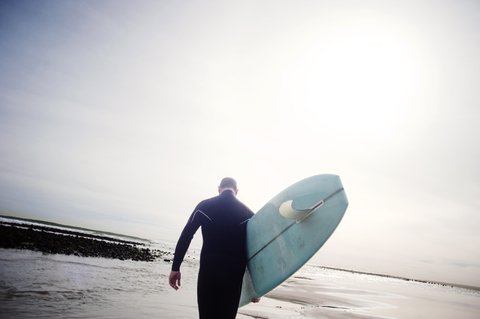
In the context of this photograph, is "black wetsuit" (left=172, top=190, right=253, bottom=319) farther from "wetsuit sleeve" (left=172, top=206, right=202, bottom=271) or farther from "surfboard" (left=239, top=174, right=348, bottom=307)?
"surfboard" (left=239, top=174, right=348, bottom=307)

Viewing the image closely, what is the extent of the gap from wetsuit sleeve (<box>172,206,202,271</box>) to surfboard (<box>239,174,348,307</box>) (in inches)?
28.5

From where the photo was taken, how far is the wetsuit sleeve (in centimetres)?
246

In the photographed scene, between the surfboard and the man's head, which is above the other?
the man's head

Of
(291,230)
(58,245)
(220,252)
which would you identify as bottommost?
(58,245)

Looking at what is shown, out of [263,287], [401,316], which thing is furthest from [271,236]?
[401,316]

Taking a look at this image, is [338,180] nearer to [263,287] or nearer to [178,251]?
[263,287]

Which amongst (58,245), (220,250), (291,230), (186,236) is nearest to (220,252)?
(220,250)

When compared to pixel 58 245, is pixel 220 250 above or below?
above

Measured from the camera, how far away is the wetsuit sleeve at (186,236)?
2.46 metres

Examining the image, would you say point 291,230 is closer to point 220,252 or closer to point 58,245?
point 220,252

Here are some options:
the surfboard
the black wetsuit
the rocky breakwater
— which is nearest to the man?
the black wetsuit

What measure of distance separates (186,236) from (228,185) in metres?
0.66

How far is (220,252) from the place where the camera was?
2.22m

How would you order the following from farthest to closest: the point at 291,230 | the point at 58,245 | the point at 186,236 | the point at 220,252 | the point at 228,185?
1. the point at 58,245
2. the point at 291,230
3. the point at 228,185
4. the point at 186,236
5. the point at 220,252
